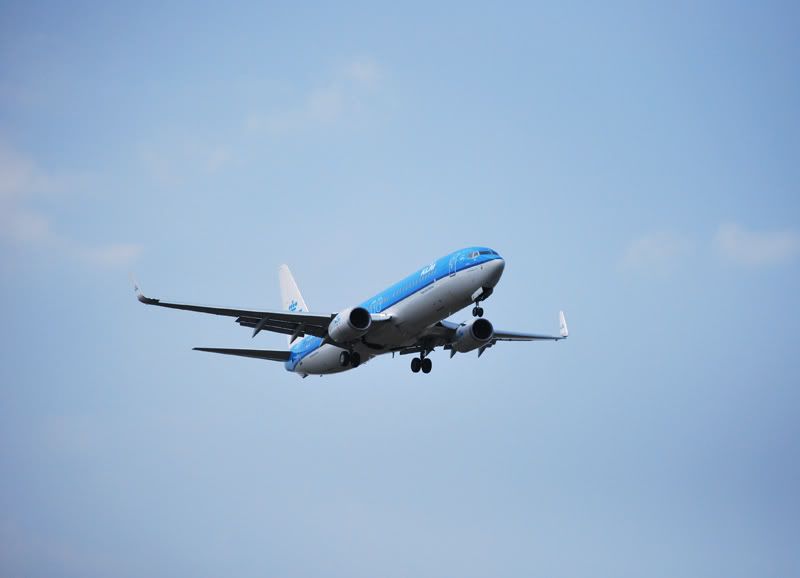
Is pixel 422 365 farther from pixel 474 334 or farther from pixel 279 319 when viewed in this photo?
pixel 279 319

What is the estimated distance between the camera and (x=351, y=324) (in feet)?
158

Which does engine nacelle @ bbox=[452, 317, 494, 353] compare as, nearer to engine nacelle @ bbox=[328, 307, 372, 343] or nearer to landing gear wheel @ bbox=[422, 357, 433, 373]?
landing gear wheel @ bbox=[422, 357, 433, 373]

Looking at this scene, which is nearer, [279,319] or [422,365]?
[279,319]

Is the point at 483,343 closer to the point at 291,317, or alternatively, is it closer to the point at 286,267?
the point at 291,317

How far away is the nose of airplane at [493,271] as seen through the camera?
4547 centimetres

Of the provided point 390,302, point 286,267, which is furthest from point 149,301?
point 286,267

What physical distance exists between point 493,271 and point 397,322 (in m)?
5.81

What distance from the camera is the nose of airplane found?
4547 centimetres

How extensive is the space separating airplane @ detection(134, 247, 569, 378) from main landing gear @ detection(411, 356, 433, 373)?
53mm

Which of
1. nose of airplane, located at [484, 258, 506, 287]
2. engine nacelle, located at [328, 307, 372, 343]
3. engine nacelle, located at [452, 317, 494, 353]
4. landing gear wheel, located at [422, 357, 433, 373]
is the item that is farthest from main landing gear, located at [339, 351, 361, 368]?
nose of airplane, located at [484, 258, 506, 287]

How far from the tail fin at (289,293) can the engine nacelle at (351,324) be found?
15759mm

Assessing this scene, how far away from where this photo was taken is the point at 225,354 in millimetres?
53688

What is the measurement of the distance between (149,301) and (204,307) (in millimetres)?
2709

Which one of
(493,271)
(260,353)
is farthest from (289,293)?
(493,271)
